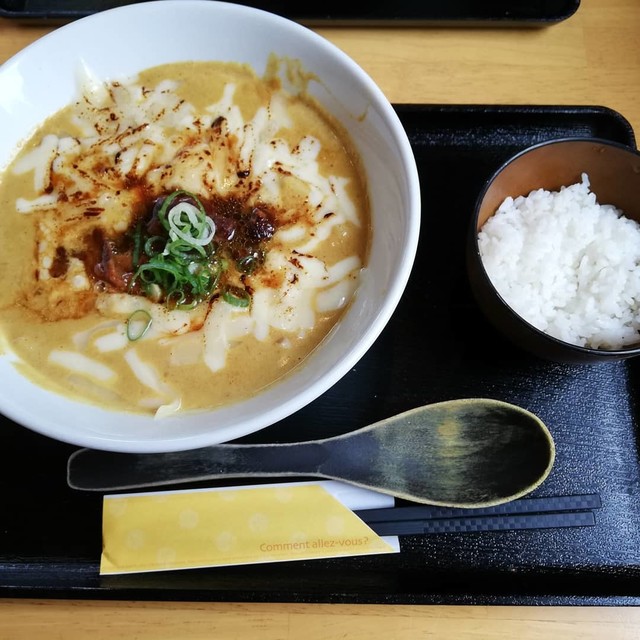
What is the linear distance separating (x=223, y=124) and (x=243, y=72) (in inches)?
6.8

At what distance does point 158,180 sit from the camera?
5.57 ft

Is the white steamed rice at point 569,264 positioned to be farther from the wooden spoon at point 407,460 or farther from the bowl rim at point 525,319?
the wooden spoon at point 407,460

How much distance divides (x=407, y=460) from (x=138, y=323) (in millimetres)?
772

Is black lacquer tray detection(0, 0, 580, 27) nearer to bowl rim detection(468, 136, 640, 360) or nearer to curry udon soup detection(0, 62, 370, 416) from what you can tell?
curry udon soup detection(0, 62, 370, 416)

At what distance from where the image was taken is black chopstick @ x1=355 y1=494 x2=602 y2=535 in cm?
157

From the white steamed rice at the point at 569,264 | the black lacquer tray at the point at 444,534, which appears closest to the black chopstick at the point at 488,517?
the black lacquer tray at the point at 444,534

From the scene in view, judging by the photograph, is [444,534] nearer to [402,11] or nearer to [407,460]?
[407,460]

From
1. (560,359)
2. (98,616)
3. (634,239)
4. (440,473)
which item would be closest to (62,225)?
(98,616)

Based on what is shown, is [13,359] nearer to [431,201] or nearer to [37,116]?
[37,116]

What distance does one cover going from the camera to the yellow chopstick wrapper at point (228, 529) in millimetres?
1529

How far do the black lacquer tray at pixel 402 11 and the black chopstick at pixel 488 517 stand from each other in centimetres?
163

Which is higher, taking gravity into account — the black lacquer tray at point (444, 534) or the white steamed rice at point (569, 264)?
the white steamed rice at point (569, 264)

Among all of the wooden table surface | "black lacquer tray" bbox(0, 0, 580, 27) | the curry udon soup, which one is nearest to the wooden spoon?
the curry udon soup

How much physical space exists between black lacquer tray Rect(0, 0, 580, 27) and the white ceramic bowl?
57 cm
